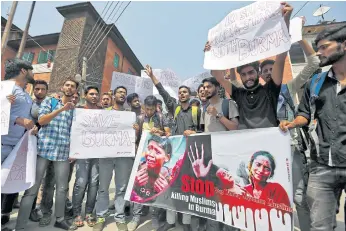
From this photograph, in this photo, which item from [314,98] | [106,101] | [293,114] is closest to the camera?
[314,98]

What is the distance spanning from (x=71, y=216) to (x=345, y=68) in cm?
383

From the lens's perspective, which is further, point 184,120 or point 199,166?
point 184,120

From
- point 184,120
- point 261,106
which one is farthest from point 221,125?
point 184,120

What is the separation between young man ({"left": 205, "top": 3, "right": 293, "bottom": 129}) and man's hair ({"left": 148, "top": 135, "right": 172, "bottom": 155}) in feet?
3.24

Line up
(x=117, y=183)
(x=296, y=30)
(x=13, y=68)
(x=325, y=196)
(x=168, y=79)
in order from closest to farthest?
(x=325, y=196) → (x=296, y=30) → (x=13, y=68) → (x=117, y=183) → (x=168, y=79)

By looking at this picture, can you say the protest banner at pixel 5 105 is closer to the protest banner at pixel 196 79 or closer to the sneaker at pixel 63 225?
the sneaker at pixel 63 225

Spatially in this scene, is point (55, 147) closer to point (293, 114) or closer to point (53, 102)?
point (53, 102)

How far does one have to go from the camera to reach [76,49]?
1680cm

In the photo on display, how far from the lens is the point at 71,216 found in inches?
129

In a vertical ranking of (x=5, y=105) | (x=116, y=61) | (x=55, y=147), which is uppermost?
(x=116, y=61)

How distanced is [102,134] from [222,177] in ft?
6.19

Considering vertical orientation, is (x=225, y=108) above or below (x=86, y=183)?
above

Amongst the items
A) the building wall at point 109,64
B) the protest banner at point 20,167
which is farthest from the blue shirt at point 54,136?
the building wall at point 109,64

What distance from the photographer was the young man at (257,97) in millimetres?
2230
